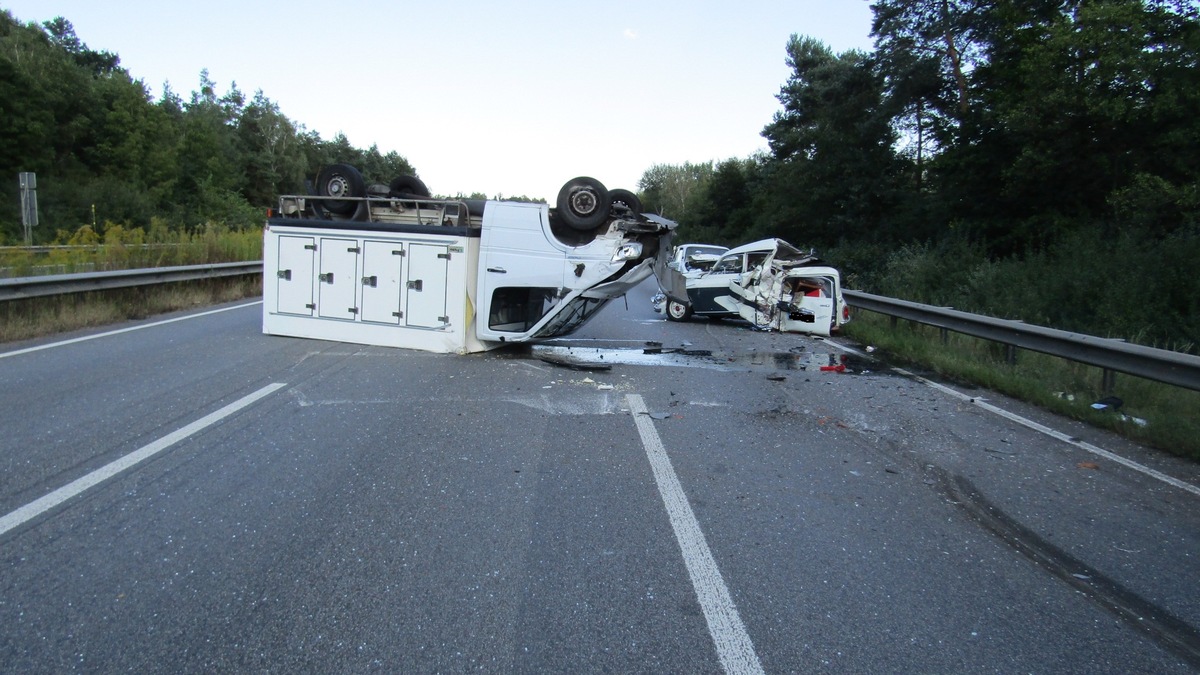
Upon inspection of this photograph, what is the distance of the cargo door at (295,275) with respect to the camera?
12.0 meters

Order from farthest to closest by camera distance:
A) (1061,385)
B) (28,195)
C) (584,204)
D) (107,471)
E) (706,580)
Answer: (28,195)
(584,204)
(1061,385)
(107,471)
(706,580)

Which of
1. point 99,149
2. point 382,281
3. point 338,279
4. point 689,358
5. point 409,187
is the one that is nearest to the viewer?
point 382,281

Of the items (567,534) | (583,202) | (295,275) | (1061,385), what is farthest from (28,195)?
(1061,385)

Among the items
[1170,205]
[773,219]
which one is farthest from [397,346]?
[773,219]

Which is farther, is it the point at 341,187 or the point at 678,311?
the point at 678,311

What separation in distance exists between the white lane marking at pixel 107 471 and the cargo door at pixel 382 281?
3.67m

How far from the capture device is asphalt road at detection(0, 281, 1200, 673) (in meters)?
3.62

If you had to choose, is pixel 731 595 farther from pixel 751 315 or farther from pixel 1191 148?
pixel 1191 148

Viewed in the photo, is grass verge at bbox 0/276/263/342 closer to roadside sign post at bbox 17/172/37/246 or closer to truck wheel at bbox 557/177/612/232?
roadside sign post at bbox 17/172/37/246

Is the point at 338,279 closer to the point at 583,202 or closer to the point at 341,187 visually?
the point at 341,187

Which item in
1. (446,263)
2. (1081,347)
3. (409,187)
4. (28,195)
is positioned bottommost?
(1081,347)

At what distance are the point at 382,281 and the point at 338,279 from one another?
2.42 feet

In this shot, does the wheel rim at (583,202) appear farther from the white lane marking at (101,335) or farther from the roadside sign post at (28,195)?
the roadside sign post at (28,195)

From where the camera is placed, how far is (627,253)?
35.1ft
